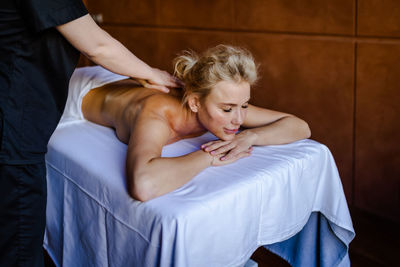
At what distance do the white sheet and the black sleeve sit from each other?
507 mm

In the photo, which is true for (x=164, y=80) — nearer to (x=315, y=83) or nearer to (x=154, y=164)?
(x=154, y=164)

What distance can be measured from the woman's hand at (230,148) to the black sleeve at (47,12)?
23.4 inches

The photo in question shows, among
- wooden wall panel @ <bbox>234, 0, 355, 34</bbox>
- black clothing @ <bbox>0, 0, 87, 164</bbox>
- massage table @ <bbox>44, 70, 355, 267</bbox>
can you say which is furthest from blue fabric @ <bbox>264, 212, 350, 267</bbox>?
wooden wall panel @ <bbox>234, 0, 355, 34</bbox>

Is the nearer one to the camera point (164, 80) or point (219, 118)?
point (219, 118)

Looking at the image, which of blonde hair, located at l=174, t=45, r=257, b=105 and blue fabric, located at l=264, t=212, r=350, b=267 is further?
blue fabric, located at l=264, t=212, r=350, b=267

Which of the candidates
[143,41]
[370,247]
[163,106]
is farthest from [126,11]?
[370,247]

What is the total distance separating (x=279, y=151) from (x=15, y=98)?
87cm

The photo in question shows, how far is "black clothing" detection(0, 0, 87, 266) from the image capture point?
104 centimetres

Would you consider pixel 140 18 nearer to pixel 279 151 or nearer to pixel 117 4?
pixel 117 4

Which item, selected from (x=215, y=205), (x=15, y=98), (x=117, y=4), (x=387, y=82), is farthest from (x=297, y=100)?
(x=117, y=4)

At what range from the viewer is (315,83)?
2348 millimetres

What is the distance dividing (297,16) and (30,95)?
1.67 metres

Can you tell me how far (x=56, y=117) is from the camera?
3.98 feet

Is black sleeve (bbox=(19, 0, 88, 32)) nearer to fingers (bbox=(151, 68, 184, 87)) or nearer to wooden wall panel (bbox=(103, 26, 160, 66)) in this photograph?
fingers (bbox=(151, 68, 184, 87))
